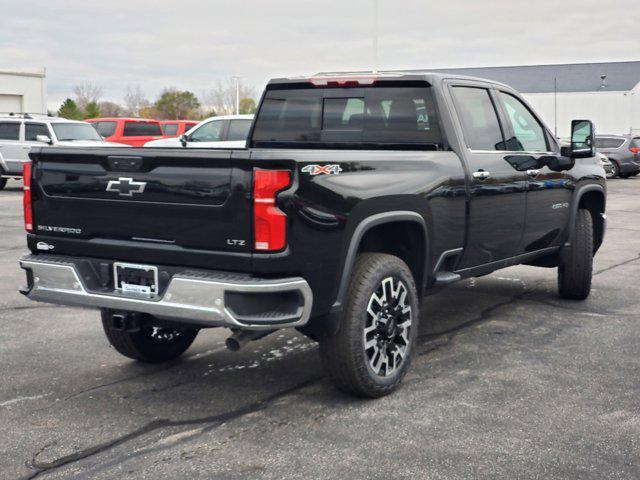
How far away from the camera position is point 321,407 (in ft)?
15.6

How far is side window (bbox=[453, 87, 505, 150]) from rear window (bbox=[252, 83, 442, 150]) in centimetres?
28

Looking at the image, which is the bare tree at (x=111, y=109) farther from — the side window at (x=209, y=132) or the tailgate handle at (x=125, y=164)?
the tailgate handle at (x=125, y=164)

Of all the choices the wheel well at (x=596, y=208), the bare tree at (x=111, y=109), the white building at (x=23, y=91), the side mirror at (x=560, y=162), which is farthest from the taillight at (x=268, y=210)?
the bare tree at (x=111, y=109)

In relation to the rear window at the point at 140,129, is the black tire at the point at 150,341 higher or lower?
lower

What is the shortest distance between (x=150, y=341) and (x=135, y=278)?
121 centimetres

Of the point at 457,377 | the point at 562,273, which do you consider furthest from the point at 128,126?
the point at 457,377

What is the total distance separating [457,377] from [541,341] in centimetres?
121

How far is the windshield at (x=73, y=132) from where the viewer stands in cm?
2159

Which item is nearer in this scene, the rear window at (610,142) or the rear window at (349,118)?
the rear window at (349,118)

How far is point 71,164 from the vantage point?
186 inches

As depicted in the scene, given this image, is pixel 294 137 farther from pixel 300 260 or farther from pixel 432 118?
pixel 300 260

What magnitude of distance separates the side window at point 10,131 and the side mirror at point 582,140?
58.8 ft

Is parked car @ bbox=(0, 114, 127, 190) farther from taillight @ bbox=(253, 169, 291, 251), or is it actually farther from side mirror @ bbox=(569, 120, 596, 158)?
taillight @ bbox=(253, 169, 291, 251)

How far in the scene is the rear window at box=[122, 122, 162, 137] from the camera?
27289 mm
